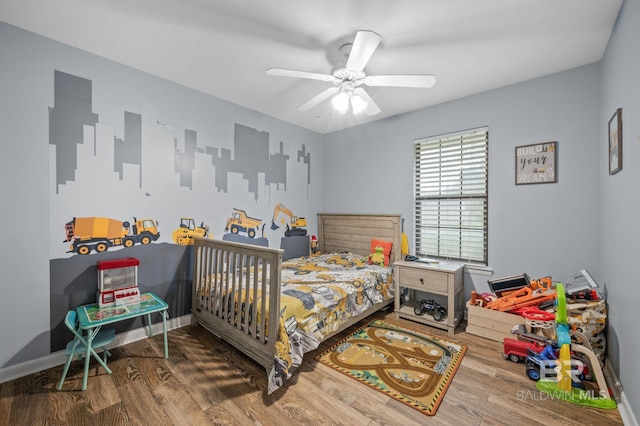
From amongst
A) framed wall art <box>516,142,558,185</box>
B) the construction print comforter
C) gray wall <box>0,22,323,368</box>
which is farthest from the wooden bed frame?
framed wall art <box>516,142,558,185</box>

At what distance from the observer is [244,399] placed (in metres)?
1.84

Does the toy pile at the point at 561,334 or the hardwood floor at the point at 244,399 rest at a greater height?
the toy pile at the point at 561,334

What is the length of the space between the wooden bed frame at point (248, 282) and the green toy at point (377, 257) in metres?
0.17

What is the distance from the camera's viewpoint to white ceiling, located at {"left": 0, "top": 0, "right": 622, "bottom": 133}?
1816 mm

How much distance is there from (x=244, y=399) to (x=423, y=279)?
6.91 feet

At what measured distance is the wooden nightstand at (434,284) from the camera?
2852mm

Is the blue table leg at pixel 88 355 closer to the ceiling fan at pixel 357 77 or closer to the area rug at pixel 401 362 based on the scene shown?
the area rug at pixel 401 362

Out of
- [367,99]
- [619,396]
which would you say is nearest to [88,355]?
[367,99]

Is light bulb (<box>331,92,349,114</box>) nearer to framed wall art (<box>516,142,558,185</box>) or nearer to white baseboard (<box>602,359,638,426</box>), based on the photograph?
framed wall art (<box>516,142,558,185</box>)

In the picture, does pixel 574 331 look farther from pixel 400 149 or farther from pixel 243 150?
pixel 243 150

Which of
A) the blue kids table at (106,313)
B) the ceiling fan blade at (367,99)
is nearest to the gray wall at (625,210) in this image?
the ceiling fan blade at (367,99)

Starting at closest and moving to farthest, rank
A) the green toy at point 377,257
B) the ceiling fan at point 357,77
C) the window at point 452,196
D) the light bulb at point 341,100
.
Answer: the ceiling fan at point 357,77
the light bulb at point 341,100
the window at point 452,196
the green toy at point 377,257

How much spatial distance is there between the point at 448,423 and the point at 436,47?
104 inches

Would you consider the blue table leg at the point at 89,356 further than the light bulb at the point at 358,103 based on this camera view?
No
